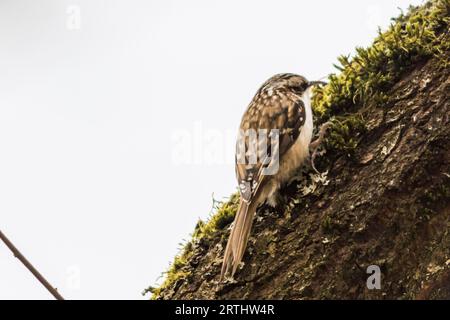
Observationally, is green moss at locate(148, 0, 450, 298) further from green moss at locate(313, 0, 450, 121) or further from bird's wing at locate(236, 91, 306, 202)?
bird's wing at locate(236, 91, 306, 202)

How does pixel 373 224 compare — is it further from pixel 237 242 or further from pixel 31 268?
pixel 31 268

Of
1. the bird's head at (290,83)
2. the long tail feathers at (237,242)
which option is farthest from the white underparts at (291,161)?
the bird's head at (290,83)

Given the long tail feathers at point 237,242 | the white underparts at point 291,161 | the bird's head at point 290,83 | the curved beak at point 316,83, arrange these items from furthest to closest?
1. the bird's head at point 290,83
2. the curved beak at point 316,83
3. the white underparts at point 291,161
4. the long tail feathers at point 237,242

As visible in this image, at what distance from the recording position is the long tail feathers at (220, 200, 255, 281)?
230 centimetres

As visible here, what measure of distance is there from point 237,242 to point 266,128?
0.76 metres

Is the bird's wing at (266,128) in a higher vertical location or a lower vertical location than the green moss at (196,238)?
higher

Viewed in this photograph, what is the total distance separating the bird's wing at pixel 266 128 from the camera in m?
2.78


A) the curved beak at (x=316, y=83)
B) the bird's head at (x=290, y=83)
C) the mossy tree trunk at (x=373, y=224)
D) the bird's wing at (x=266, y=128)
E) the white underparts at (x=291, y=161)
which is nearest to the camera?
the mossy tree trunk at (x=373, y=224)

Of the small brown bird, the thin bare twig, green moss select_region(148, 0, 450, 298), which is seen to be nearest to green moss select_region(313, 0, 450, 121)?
green moss select_region(148, 0, 450, 298)

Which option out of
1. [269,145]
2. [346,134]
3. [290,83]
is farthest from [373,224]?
[290,83]

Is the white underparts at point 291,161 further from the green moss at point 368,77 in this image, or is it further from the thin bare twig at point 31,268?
the thin bare twig at point 31,268

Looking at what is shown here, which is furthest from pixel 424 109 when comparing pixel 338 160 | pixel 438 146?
pixel 338 160

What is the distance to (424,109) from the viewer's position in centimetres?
231

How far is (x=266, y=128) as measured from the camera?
2.96 meters
